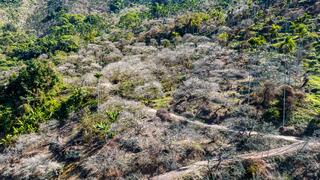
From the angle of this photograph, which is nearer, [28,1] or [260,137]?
[260,137]

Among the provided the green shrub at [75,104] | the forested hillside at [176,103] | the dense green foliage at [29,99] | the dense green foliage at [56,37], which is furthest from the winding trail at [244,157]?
the dense green foliage at [56,37]

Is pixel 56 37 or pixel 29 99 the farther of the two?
pixel 56 37

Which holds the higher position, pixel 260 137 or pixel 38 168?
pixel 260 137

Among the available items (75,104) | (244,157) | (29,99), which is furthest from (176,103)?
(29,99)

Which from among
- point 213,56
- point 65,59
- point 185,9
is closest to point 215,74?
point 213,56

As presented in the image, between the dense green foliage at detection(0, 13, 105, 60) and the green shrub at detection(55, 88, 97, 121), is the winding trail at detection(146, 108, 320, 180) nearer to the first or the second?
the green shrub at detection(55, 88, 97, 121)

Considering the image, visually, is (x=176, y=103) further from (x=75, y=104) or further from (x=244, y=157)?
(x=244, y=157)

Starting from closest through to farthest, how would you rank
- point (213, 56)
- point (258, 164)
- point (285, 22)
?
point (258, 164) < point (213, 56) < point (285, 22)

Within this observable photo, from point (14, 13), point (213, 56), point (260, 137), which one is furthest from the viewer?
point (14, 13)

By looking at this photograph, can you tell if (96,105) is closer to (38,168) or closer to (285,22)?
(38,168)
